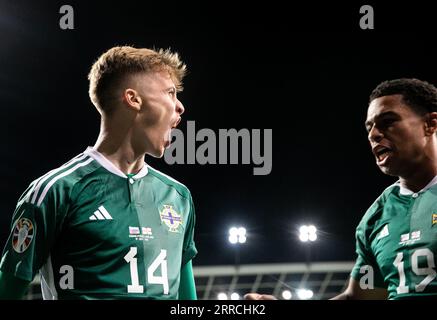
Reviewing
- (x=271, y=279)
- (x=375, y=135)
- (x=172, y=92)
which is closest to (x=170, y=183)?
(x=172, y=92)

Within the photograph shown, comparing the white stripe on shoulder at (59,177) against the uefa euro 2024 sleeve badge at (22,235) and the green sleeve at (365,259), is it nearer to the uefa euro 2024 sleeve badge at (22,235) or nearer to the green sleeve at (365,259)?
the uefa euro 2024 sleeve badge at (22,235)

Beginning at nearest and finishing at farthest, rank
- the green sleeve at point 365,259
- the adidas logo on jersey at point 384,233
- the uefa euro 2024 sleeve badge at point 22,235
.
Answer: the uefa euro 2024 sleeve badge at point 22,235 → the adidas logo on jersey at point 384,233 → the green sleeve at point 365,259

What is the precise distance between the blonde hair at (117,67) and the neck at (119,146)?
0.13 metres

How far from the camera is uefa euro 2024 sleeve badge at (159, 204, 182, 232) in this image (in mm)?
3536

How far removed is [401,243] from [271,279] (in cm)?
979

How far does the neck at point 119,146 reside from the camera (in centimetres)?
360

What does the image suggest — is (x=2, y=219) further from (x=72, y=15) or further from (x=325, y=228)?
(x=325, y=228)

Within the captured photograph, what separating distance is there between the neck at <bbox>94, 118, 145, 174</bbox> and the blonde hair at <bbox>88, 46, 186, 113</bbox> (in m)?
0.13

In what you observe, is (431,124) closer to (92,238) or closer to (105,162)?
(105,162)

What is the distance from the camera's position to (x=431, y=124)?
396cm

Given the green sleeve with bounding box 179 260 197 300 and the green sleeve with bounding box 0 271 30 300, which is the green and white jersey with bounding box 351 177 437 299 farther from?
the green sleeve with bounding box 0 271 30 300

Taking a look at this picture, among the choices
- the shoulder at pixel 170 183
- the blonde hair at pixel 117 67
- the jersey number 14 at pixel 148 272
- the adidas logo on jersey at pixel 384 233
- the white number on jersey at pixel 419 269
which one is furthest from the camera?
the adidas logo on jersey at pixel 384 233

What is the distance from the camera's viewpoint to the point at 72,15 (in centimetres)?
411

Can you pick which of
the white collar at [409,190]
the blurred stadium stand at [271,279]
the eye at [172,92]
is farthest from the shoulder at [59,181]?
the blurred stadium stand at [271,279]
